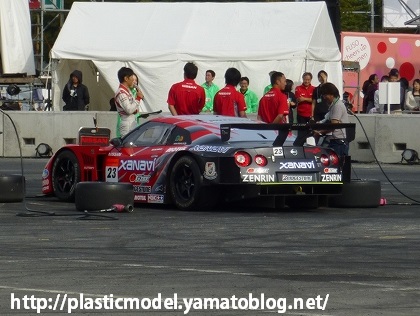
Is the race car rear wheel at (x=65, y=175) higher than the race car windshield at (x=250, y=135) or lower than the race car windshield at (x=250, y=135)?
lower

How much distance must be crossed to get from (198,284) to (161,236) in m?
3.32

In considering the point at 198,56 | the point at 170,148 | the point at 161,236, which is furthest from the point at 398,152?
the point at 161,236

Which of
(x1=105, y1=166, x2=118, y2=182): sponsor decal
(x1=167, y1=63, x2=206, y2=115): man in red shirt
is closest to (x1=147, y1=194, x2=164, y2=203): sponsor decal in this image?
(x1=105, y1=166, x2=118, y2=182): sponsor decal

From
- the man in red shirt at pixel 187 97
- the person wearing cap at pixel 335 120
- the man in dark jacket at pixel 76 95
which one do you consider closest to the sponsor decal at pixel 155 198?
the person wearing cap at pixel 335 120

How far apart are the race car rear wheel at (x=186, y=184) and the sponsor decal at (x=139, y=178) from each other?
460 millimetres

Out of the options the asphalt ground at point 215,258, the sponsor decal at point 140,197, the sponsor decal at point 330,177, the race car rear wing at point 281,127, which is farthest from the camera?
the sponsor decal at point 140,197

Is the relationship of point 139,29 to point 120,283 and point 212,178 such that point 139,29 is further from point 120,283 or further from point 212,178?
point 120,283

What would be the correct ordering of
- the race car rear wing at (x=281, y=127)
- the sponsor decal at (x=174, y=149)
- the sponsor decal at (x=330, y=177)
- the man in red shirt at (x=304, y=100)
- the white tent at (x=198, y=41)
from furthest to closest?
the white tent at (x=198, y=41)
the man in red shirt at (x=304, y=100)
the sponsor decal at (x=174, y=149)
the sponsor decal at (x=330, y=177)
the race car rear wing at (x=281, y=127)

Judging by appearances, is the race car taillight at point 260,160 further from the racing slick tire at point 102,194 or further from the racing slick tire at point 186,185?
the racing slick tire at point 102,194

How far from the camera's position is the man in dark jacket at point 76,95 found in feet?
93.6

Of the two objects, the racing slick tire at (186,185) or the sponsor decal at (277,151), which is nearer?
the sponsor decal at (277,151)

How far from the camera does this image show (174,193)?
15062mm

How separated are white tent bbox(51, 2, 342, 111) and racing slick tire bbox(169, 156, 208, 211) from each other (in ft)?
44.9

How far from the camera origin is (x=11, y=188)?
15812mm
